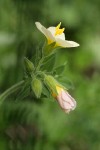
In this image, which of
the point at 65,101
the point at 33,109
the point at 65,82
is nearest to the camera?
the point at 65,101

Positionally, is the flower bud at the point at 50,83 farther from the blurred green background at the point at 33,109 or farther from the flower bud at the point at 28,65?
the blurred green background at the point at 33,109

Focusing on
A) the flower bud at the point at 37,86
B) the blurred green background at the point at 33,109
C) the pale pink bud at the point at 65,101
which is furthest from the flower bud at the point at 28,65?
the blurred green background at the point at 33,109

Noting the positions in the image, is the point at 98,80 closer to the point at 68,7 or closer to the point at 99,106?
the point at 99,106

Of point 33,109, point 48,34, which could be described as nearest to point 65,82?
point 48,34

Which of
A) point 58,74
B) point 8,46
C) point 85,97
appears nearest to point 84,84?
point 85,97

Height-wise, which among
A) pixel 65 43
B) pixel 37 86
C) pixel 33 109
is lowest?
pixel 33 109

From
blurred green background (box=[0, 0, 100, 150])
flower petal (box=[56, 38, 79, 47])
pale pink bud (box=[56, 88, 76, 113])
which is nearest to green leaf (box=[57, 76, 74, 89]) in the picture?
pale pink bud (box=[56, 88, 76, 113])

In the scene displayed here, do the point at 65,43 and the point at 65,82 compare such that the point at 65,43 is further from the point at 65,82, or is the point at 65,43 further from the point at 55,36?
the point at 65,82

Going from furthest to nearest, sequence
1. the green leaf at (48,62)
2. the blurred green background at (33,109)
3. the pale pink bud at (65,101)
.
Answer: the blurred green background at (33,109)
the green leaf at (48,62)
the pale pink bud at (65,101)
